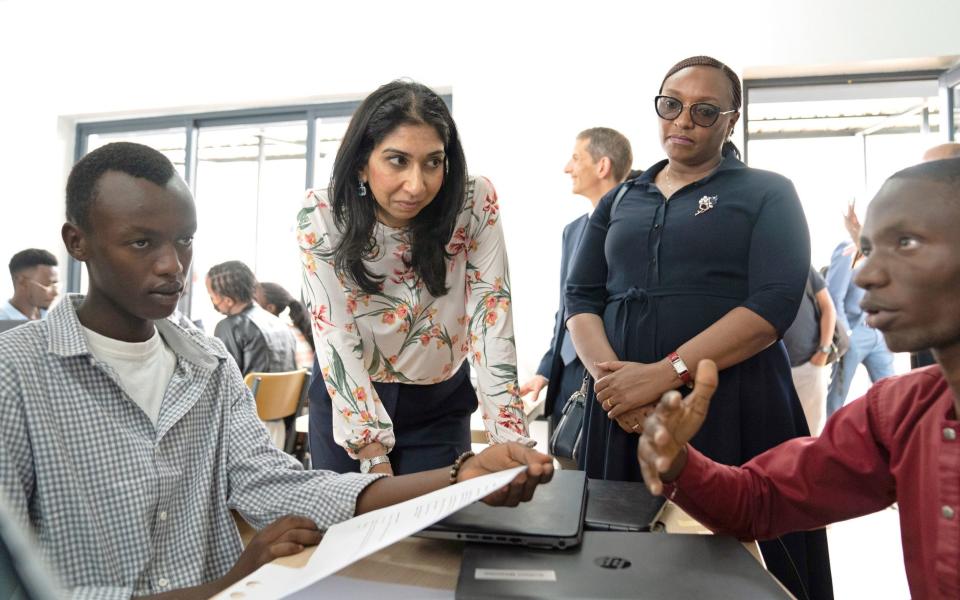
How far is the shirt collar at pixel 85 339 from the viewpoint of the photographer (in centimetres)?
95

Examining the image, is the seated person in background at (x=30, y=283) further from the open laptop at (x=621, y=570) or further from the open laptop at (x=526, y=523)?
the open laptop at (x=621, y=570)

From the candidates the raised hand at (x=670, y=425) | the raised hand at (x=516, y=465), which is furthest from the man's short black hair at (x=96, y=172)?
the raised hand at (x=670, y=425)

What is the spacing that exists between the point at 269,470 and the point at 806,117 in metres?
Answer: 7.67

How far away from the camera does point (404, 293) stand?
1535mm

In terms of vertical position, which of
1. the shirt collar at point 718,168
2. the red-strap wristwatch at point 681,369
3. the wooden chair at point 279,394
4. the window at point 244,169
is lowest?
the wooden chair at point 279,394

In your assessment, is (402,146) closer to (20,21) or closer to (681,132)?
(681,132)

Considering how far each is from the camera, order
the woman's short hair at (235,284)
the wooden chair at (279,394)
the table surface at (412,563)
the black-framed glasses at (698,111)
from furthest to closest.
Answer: the woman's short hair at (235,284), the wooden chair at (279,394), the black-framed glasses at (698,111), the table surface at (412,563)

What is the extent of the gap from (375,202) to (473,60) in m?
3.67

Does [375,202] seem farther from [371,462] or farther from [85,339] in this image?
[85,339]

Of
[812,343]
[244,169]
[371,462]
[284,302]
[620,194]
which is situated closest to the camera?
[371,462]

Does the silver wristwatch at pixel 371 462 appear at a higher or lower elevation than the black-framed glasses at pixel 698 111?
lower

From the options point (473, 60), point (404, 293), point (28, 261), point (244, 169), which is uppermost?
point (473, 60)

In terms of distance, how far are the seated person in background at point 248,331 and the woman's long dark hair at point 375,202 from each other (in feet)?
8.02

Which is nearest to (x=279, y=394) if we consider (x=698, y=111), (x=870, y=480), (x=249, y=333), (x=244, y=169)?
(x=249, y=333)
